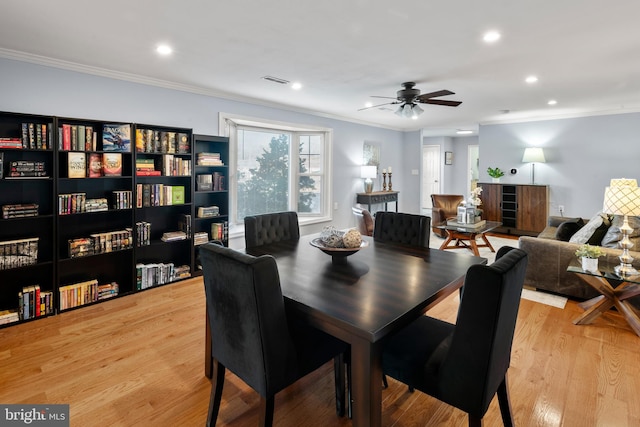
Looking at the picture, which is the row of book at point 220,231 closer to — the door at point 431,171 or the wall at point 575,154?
the wall at point 575,154

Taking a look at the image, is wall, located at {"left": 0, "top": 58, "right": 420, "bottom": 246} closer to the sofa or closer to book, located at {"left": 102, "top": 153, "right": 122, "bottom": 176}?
book, located at {"left": 102, "top": 153, "right": 122, "bottom": 176}

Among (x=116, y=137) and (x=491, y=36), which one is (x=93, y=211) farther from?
(x=491, y=36)

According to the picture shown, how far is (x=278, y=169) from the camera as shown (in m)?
5.42

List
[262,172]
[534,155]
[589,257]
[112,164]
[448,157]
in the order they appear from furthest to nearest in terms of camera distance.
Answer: [448,157] < [534,155] < [262,172] < [112,164] < [589,257]

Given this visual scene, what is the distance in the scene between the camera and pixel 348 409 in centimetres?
187

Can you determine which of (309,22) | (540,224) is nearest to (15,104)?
(309,22)

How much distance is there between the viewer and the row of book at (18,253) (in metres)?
2.82

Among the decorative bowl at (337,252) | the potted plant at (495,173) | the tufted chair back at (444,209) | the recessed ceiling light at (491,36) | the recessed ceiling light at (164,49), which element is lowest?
the decorative bowl at (337,252)

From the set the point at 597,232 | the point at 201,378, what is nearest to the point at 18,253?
the point at 201,378

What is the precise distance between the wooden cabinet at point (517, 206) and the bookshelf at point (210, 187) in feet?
17.1

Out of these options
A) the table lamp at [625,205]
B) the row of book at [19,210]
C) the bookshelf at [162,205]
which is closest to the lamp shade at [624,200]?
the table lamp at [625,205]

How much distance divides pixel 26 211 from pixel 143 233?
3.24 ft

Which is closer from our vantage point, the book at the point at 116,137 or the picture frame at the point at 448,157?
the book at the point at 116,137

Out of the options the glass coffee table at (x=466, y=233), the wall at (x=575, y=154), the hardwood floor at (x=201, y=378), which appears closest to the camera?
the hardwood floor at (x=201, y=378)
